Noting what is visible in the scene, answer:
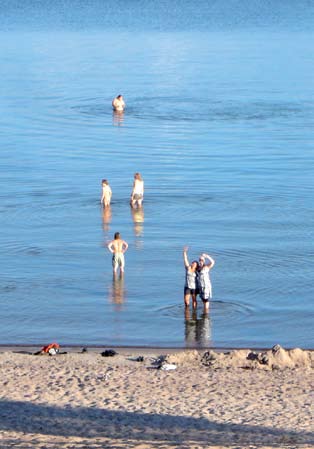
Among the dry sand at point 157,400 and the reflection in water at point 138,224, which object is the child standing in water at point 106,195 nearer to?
the reflection in water at point 138,224

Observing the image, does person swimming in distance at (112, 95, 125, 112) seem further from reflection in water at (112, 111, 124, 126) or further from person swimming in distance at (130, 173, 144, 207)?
person swimming in distance at (130, 173, 144, 207)

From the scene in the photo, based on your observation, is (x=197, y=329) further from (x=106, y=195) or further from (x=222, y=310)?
(x=106, y=195)

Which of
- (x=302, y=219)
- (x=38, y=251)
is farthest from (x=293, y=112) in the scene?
(x=38, y=251)

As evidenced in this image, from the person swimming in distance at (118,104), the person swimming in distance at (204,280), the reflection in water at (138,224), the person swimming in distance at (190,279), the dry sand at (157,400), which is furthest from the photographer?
the person swimming in distance at (118,104)

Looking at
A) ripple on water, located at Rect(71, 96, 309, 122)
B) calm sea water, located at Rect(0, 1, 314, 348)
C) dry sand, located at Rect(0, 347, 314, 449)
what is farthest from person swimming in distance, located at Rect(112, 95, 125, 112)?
dry sand, located at Rect(0, 347, 314, 449)

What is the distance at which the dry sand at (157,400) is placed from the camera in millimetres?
17163

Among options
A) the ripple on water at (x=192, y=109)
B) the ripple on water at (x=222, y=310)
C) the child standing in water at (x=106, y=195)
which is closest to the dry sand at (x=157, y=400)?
the ripple on water at (x=222, y=310)

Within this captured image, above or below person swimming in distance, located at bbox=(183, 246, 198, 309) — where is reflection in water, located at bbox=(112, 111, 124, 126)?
above

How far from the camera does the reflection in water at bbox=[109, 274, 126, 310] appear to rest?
27.0 metres

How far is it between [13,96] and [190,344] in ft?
138

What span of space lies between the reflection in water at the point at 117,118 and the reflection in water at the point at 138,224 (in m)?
18.5

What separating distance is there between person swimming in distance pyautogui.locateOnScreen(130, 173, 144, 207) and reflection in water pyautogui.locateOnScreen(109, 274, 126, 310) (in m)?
7.21

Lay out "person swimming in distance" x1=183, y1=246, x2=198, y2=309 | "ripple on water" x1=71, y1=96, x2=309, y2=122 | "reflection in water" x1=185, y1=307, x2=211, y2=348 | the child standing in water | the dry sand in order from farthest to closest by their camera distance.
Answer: "ripple on water" x1=71, y1=96, x2=309, y2=122, the child standing in water, "person swimming in distance" x1=183, y1=246, x2=198, y2=309, "reflection in water" x1=185, y1=307, x2=211, y2=348, the dry sand

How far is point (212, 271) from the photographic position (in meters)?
29.5
